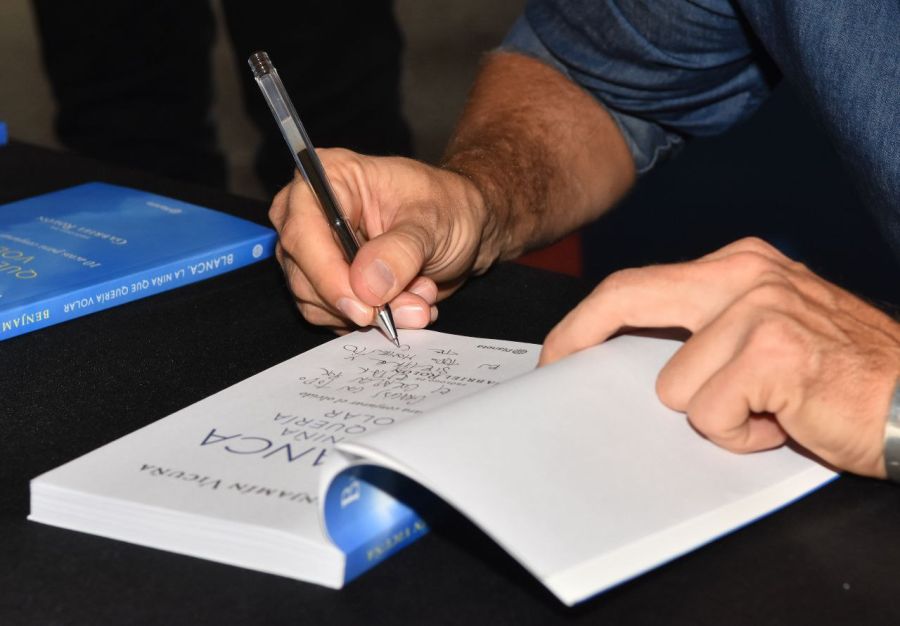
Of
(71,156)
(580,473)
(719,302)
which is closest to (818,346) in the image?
(719,302)

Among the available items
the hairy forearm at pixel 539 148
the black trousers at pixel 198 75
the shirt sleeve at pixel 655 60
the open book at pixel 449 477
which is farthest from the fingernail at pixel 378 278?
the black trousers at pixel 198 75

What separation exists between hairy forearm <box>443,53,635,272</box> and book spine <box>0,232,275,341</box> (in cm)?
24

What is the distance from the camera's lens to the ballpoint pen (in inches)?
33.2

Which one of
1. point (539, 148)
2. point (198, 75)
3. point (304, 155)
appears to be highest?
point (304, 155)

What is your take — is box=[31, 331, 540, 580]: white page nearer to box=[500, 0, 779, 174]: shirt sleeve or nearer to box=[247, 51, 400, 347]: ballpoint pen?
box=[247, 51, 400, 347]: ballpoint pen

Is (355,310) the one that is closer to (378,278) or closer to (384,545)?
(378,278)

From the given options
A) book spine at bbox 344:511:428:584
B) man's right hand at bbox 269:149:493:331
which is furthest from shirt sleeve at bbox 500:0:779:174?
book spine at bbox 344:511:428:584

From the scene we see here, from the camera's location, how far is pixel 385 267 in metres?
0.80

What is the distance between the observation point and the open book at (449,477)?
52cm

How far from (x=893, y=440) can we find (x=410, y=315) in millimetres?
351

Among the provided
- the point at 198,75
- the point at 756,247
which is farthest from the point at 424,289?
the point at 198,75

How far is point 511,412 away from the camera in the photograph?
0.59m

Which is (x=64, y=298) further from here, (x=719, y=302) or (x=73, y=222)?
(x=719, y=302)

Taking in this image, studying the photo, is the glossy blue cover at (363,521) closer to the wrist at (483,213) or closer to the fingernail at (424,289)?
the fingernail at (424,289)
